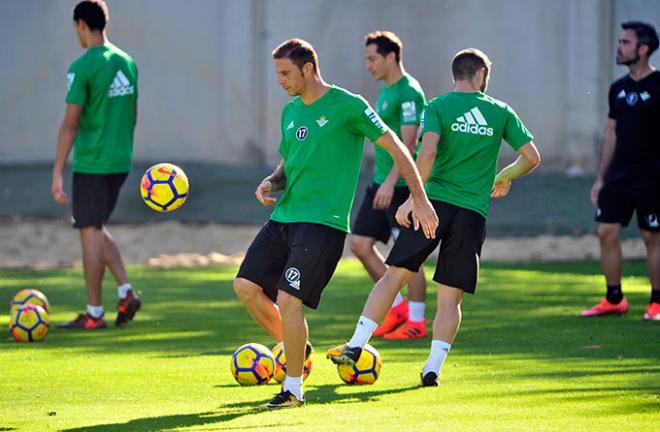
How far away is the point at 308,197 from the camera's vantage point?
7750mm

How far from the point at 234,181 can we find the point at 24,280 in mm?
6049

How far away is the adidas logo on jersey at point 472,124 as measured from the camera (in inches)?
336

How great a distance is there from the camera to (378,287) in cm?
858

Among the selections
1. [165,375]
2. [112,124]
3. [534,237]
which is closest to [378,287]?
[165,375]

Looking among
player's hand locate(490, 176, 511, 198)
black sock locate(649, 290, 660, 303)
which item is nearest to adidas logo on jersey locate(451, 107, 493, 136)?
player's hand locate(490, 176, 511, 198)

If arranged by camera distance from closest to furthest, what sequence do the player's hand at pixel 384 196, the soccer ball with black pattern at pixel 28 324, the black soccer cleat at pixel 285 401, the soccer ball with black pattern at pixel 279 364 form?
1. the black soccer cleat at pixel 285 401
2. the soccer ball with black pattern at pixel 279 364
3. the player's hand at pixel 384 196
4. the soccer ball with black pattern at pixel 28 324

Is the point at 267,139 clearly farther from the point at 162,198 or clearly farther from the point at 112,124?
the point at 162,198

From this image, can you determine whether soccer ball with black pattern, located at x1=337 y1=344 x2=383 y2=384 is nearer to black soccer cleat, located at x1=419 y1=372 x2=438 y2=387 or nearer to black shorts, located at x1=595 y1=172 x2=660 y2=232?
black soccer cleat, located at x1=419 y1=372 x2=438 y2=387

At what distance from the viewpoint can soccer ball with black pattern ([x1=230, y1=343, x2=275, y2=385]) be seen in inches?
325

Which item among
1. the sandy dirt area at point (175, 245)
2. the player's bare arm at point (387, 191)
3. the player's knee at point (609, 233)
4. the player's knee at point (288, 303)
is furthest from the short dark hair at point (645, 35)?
the sandy dirt area at point (175, 245)

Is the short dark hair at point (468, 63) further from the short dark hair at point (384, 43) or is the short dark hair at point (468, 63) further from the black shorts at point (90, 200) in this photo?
the black shorts at point (90, 200)

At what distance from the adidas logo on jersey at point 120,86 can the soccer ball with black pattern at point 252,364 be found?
402 cm

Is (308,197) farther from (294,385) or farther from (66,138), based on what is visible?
(66,138)

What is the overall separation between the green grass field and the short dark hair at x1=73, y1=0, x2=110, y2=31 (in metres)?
2.58
